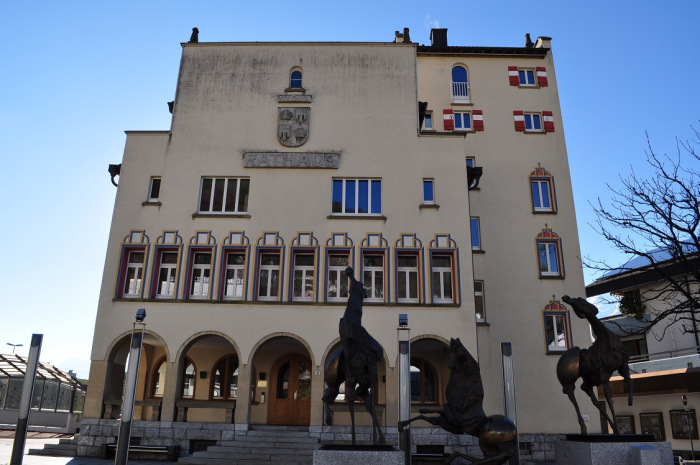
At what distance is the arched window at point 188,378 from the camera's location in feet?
80.9

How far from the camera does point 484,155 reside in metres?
28.3

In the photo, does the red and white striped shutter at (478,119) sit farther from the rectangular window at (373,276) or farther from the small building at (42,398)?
the small building at (42,398)

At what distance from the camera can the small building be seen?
1143 inches

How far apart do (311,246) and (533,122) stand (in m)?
14.4

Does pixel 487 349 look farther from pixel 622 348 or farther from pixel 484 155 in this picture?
pixel 622 348

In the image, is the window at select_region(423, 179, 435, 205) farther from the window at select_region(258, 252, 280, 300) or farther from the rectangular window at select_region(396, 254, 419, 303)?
the window at select_region(258, 252, 280, 300)

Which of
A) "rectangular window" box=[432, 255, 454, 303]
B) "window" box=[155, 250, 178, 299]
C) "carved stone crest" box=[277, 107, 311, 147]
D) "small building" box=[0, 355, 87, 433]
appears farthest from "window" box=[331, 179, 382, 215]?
"small building" box=[0, 355, 87, 433]

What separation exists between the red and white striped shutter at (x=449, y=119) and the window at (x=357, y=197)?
727 centimetres

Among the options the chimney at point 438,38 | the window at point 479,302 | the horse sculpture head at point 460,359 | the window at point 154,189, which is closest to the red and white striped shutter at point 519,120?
the chimney at point 438,38

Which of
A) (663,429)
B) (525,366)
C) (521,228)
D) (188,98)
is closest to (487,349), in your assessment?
(525,366)

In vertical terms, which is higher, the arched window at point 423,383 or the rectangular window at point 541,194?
the rectangular window at point 541,194

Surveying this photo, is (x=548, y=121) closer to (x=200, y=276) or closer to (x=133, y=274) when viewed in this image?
(x=200, y=276)

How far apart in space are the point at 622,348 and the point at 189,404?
1572 cm

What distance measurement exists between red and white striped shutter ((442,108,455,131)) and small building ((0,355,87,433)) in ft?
81.2
